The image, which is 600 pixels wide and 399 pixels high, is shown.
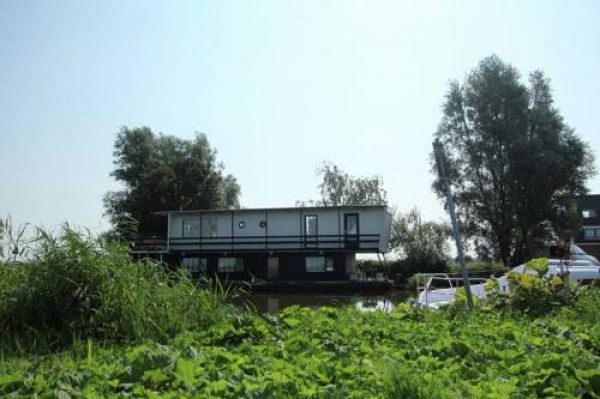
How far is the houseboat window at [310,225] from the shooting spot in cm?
2916

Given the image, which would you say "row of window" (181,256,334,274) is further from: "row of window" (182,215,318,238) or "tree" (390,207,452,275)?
"tree" (390,207,452,275)

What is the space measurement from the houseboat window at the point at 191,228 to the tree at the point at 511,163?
566 inches

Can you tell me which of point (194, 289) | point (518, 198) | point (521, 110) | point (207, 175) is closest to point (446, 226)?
point (518, 198)

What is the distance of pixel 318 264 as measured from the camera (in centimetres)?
2862

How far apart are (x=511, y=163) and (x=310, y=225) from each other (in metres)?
12.0

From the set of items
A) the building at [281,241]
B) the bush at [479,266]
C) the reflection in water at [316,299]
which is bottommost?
the reflection in water at [316,299]

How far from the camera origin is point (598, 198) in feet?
157

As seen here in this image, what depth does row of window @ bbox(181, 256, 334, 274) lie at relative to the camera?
2844 centimetres

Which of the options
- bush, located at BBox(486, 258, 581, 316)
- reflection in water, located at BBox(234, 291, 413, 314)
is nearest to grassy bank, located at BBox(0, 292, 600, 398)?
bush, located at BBox(486, 258, 581, 316)

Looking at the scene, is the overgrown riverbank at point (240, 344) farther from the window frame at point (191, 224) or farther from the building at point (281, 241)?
the window frame at point (191, 224)

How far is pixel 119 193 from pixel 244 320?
144ft

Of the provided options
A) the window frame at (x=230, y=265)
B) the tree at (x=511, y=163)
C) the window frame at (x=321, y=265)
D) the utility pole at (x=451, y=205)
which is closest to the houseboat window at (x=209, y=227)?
the window frame at (x=230, y=265)

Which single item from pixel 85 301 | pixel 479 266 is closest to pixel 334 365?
pixel 85 301

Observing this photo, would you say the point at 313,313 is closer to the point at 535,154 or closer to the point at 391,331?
the point at 391,331
